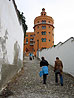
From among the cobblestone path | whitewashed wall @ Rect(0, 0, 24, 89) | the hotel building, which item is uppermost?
the hotel building

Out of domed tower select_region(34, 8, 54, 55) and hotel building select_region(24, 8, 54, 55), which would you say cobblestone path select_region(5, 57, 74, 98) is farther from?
domed tower select_region(34, 8, 54, 55)

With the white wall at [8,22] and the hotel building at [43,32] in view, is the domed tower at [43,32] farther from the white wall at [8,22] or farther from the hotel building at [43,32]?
the white wall at [8,22]

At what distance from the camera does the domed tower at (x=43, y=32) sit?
36362mm

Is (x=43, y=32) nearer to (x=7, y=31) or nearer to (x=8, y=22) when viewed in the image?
(x=8, y=22)

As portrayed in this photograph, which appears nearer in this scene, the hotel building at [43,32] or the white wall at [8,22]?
the white wall at [8,22]

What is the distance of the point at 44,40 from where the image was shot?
36500mm

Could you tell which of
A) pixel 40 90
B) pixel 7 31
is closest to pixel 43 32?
pixel 7 31

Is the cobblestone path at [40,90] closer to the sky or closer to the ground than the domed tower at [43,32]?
closer to the ground

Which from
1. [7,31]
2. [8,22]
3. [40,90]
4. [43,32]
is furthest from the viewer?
[43,32]

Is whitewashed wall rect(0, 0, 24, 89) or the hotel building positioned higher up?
the hotel building

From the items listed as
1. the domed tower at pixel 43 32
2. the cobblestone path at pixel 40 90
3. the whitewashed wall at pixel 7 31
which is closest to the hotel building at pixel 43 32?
the domed tower at pixel 43 32

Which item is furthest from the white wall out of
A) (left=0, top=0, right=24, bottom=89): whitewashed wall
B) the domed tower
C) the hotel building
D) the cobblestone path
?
the domed tower

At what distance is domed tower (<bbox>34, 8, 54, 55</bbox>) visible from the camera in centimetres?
3636

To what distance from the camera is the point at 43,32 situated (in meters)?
37.2
